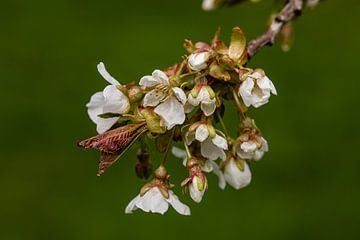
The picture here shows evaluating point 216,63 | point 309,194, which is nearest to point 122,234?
point 309,194

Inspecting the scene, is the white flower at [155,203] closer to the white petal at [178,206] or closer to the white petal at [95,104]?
the white petal at [178,206]

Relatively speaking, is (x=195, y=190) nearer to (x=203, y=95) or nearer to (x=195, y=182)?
(x=195, y=182)

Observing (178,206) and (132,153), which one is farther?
(132,153)

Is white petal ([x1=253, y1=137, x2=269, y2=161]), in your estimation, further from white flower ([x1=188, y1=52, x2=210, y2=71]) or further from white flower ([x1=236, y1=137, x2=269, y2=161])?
white flower ([x1=188, y1=52, x2=210, y2=71])

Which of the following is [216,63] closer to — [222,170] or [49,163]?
[222,170]

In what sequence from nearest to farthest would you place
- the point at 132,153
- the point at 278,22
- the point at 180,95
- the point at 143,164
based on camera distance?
the point at 180,95 → the point at 143,164 → the point at 278,22 → the point at 132,153

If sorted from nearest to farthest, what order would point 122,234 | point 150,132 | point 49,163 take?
1. point 150,132
2. point 122,234
3. point 49,163

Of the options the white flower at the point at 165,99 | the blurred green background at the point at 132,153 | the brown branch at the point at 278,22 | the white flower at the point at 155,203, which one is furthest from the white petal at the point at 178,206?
the blurred green background at the point at 132,153

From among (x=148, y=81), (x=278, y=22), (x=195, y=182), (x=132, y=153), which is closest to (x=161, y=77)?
(x=148, y=81)
